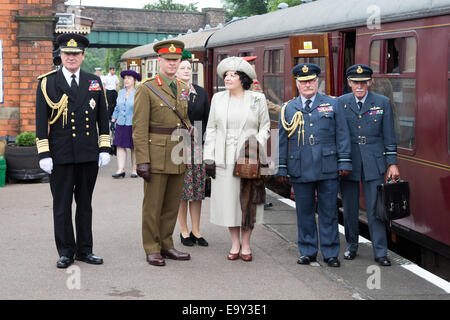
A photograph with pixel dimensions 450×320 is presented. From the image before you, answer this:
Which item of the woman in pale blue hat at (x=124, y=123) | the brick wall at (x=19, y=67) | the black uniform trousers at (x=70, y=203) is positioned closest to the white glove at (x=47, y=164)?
the black uniform trousers at (x=70, y=203)

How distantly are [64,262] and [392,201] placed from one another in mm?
2884

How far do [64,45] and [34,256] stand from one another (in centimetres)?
192

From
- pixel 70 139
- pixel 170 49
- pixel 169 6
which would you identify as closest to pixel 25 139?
pixel 70 139

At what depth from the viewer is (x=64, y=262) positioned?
243 inches

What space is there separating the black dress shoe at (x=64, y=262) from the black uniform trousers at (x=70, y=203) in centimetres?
4

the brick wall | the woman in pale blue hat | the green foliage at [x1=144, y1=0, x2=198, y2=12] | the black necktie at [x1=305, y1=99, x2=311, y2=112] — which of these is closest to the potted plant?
the brick wall

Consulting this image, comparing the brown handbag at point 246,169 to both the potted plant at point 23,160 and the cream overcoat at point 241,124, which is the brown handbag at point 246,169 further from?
the potted plant at point 23,160

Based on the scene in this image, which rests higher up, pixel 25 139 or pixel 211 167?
pixel 25 139

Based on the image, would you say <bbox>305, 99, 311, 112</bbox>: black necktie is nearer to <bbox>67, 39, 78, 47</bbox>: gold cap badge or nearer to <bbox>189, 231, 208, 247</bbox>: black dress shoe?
<bbox>189, 231, 208, 247</bbox>: black dress shoe

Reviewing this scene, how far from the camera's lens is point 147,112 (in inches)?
248

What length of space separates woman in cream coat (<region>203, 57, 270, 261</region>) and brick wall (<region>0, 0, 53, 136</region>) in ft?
20.6

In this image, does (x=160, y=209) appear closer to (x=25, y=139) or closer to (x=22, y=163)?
(x=22, y=163)


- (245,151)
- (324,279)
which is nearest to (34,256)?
(245,151)

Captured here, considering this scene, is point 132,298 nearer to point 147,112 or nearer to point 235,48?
point 147,112
